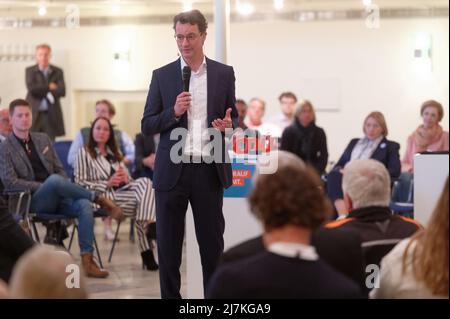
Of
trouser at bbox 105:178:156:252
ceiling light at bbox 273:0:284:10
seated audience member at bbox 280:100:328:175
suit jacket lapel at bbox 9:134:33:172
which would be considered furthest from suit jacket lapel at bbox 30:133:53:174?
ceiling light at bbox 273:0:284:10

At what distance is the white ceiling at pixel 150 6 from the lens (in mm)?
11469

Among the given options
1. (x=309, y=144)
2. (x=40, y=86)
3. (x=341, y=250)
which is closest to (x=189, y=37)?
(x=341, y=250)

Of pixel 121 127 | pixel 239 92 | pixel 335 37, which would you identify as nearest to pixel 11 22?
pixel 121 127

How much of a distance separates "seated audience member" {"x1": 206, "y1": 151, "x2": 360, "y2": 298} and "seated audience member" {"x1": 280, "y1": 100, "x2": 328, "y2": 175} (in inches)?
278

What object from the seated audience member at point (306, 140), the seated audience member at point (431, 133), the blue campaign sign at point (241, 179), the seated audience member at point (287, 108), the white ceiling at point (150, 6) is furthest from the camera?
the white ceiling at point (150, 6)

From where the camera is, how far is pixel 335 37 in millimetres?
12414

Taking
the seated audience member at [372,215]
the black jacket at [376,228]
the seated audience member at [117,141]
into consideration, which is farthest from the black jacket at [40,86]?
the black jacket at [376,228]

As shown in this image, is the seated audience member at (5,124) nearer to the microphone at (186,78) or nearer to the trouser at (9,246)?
the microphone at (186,78)

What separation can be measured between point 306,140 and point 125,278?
129 inches

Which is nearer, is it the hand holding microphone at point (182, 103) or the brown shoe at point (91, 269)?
the hand holding microphone at point (182, 103)

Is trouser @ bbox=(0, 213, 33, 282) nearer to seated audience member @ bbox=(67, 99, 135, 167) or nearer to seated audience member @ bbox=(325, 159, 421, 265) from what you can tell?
seated audience member @ bbox=(325, 159, 421, 265)

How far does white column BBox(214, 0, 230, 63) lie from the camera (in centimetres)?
599

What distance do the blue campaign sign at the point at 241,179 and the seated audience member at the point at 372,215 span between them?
6.19 ft

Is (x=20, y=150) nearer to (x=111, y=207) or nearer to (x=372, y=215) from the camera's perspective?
(x=111, y=207)
